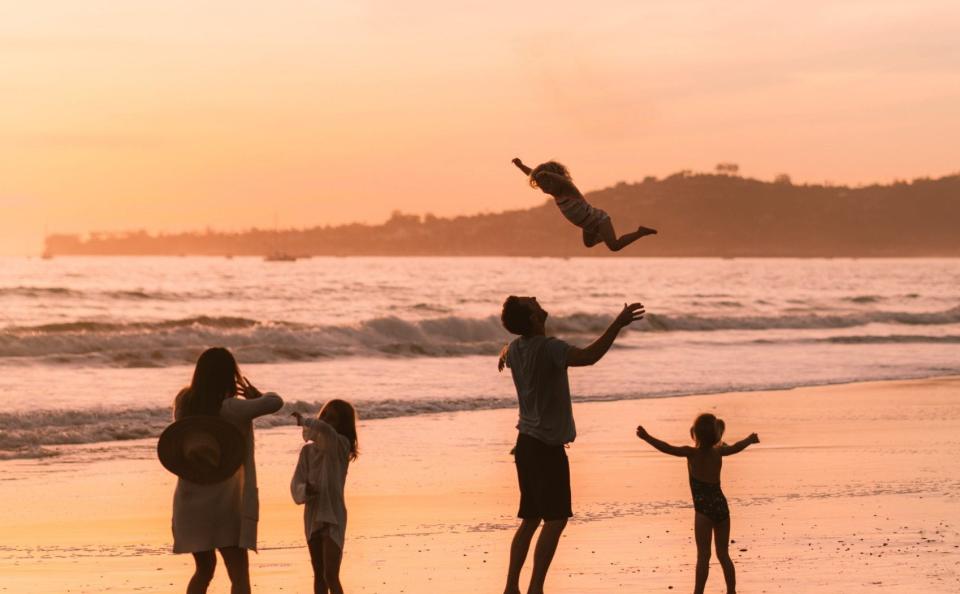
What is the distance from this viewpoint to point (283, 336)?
38.7m

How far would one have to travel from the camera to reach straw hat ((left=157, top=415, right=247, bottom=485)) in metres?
7.05

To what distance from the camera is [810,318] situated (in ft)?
180

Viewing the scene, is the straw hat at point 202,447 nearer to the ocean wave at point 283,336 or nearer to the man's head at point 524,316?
the man's head at point 524,316

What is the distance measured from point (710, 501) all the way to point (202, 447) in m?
2.92

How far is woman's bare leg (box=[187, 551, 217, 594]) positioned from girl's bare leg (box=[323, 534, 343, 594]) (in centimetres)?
61

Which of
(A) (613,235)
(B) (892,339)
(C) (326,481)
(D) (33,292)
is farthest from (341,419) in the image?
(D) (33,292)

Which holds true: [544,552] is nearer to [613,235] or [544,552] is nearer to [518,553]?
[518,553]

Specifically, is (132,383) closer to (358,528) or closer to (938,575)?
(358,528)

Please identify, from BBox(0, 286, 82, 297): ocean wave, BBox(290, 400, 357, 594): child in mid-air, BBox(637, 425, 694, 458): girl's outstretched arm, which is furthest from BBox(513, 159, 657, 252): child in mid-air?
BBox(0, 286, 82, 297): ocean wave

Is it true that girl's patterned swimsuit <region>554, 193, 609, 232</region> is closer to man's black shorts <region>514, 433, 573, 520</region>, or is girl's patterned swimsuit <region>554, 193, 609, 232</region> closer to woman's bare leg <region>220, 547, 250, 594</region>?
man's black shorts <region>514, 433, 573, 520</region>

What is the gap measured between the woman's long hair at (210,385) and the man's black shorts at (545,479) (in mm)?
1604

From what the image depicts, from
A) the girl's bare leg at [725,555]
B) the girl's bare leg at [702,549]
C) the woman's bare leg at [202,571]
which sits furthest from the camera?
the girl's bare leg at [725,555]

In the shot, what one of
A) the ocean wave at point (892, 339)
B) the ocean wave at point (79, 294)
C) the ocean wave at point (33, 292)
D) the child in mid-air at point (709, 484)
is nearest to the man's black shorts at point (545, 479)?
the child in mid-air at point (709, 484)

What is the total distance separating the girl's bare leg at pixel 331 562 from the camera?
7.66 meters
